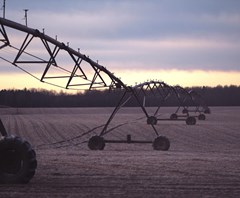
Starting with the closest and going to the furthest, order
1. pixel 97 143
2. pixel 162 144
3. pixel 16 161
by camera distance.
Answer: pixel 16 161, pixel 162 144, pixel 97 143

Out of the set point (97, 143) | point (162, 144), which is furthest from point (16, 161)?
point (162, 144)

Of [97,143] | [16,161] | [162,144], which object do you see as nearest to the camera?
[16,161]

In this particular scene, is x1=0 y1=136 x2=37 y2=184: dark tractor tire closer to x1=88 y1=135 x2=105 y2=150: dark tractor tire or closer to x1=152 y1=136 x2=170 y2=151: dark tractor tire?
x1=88 y1=135 x2=105 y2=150: dark tractor tire

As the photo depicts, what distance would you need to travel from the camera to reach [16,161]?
460 inches

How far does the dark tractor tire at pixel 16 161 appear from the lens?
11469 mm

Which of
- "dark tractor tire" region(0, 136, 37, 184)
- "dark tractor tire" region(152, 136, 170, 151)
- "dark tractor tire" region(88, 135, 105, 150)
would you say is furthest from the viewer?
"dark tractor tire" region(88, 135, 105, 150)

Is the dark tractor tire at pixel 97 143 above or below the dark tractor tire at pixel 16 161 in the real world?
below

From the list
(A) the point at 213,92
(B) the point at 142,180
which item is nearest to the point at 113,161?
(B) the point at 142,180

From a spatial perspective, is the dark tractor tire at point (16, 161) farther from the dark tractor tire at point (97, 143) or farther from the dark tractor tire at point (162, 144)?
the dark tractor tire at point (162, 144)

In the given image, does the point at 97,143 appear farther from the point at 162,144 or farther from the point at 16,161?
the point at 16,161

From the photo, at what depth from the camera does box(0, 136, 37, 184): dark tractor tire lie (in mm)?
11469

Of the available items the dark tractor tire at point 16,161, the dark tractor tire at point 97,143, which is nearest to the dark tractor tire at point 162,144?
the dark tractor tire at point 97,143

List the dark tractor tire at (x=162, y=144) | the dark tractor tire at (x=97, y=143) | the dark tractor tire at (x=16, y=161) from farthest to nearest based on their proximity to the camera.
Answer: the dark tractor tire at (x=97, y=143) → the dark tractor tire at (x=162, y=144) → the dark tractor tire at (x=16, y=161)

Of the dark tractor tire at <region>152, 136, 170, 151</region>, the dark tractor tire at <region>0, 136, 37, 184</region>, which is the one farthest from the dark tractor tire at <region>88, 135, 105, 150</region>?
the dark tractor tire at <region>0, 136, 37, 184</region>
